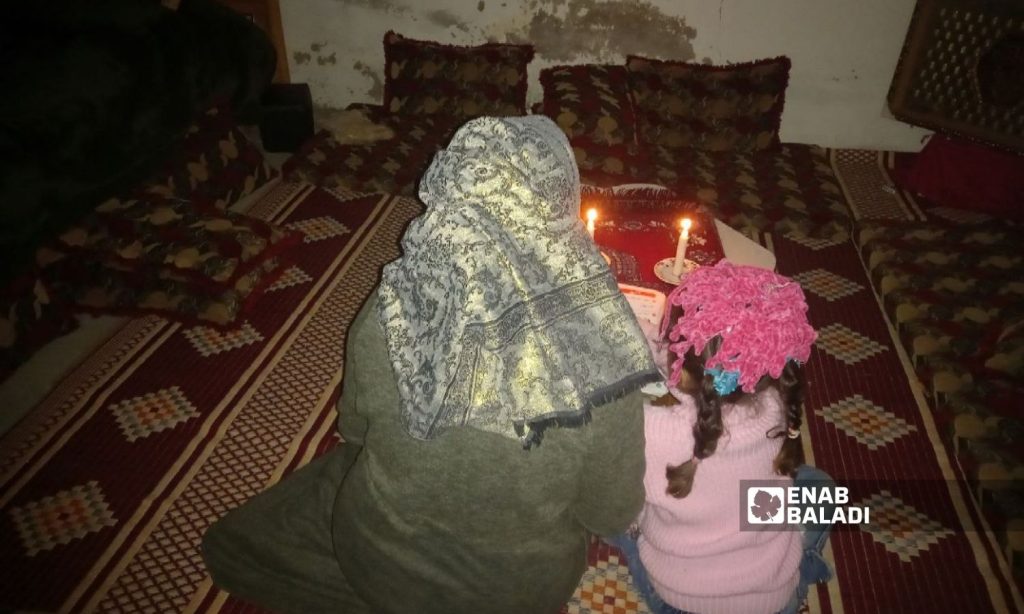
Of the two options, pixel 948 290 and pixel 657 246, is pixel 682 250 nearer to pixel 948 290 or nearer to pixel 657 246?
pixel 657 246

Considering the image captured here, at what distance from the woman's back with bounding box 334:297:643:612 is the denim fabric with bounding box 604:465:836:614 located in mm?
289

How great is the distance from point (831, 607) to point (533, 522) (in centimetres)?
93

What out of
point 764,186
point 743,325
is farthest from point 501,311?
point 764,186

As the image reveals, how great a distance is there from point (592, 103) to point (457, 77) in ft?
2.68

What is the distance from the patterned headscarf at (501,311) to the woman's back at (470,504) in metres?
0.05

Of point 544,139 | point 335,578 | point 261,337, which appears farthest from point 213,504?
point 544,139

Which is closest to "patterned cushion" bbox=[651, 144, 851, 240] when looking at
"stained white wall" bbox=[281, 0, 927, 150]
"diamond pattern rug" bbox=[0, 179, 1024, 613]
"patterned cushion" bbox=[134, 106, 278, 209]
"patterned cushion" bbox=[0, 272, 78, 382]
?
"stained white wall" bbox=[281, 0, 927, 150]

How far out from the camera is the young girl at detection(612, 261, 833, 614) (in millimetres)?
1161

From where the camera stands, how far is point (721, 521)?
3.99 feet

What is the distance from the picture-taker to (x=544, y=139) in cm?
104

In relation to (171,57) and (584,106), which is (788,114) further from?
(171,57)

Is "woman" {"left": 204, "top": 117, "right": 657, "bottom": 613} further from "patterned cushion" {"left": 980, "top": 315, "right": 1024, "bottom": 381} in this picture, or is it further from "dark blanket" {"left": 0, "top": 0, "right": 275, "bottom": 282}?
"patterned cushion" {"left": 980, "top": 315, "right": 1024, "bottom": 381}

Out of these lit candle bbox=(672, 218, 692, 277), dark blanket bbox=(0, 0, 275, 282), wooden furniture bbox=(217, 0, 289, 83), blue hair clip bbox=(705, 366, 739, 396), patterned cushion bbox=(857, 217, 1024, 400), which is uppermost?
dark blanket bbox=(0, 0, 275, 282)

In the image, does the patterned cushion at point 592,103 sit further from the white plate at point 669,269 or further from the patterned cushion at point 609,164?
the white plate at point 669,269
